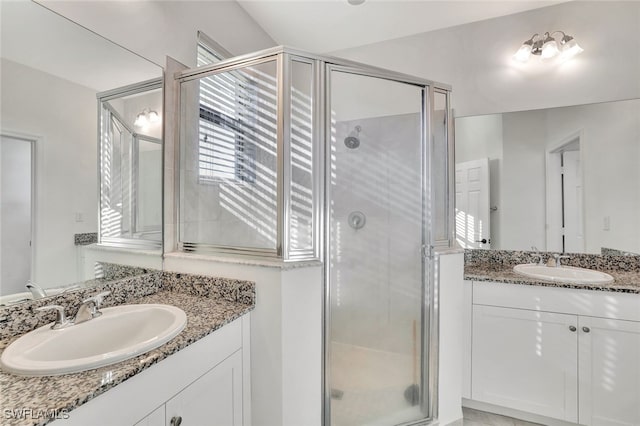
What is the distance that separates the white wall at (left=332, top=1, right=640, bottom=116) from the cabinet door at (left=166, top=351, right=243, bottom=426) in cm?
236

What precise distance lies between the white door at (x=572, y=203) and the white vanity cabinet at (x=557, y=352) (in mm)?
572

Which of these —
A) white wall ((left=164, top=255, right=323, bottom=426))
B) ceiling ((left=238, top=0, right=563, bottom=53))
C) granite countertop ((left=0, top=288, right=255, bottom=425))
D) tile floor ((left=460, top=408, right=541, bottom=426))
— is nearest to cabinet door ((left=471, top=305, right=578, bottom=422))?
tile floor ((left=460, top=408, right=541, bottom=426))

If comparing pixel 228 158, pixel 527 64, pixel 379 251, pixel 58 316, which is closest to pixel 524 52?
pixel 527 64

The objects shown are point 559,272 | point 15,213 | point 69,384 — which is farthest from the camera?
point 559,272

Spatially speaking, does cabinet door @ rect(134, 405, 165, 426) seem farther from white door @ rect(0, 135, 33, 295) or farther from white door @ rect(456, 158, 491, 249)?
white door @ rect(456, 158, 491, 249)

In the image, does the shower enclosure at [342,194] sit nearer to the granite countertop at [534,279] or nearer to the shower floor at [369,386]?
the shower floor at [369,386]

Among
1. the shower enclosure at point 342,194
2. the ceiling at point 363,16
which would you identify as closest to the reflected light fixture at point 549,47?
the ceiling at point 363,16

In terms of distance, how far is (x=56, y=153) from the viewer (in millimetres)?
1084

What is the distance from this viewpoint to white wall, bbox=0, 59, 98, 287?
0.96m

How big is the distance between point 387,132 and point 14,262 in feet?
5.87

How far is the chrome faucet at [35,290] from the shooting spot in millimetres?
1009

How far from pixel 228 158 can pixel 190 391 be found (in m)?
1.08

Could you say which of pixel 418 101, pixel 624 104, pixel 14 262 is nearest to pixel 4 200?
pixel 14 262

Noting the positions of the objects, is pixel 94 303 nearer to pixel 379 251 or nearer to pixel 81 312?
pixel 81 312
